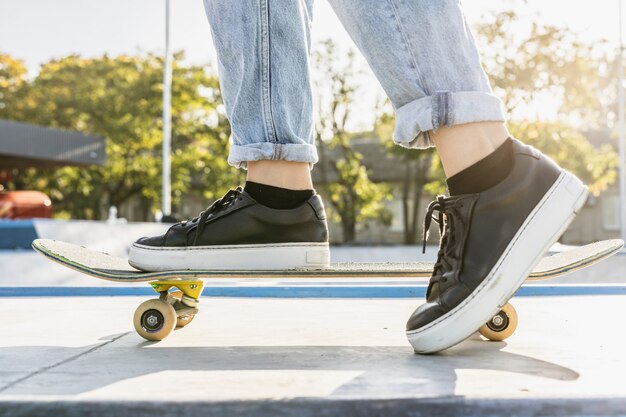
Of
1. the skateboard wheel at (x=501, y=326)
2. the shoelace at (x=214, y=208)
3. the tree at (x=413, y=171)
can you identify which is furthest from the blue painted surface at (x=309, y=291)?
the tree at (x=413, y=171)

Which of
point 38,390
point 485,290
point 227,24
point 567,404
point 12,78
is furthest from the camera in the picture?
point 12,78

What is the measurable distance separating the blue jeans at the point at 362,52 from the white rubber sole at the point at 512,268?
223 mm

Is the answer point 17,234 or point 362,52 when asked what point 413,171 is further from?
point 362,52


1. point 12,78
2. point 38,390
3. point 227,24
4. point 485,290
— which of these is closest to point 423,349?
point 485,290

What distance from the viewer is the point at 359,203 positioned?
2531cm

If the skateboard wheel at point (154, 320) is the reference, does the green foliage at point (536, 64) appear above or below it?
above

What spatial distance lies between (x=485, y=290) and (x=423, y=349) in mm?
189

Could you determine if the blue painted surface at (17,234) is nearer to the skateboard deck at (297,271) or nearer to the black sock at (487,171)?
the skateboard deck at (297,271)

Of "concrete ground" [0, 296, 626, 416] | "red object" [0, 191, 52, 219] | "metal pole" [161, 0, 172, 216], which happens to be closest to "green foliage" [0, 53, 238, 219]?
"metal pole" [161, 0, 172, 216]

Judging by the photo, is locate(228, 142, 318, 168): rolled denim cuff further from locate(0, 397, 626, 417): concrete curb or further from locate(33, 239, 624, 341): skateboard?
locate(0, 397, 626, 417): concrete curb

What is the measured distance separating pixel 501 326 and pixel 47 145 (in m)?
25.4

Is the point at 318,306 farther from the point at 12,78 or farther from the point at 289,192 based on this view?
the point at 12,78

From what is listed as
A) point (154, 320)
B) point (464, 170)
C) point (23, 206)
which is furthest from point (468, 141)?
point (23, 206)

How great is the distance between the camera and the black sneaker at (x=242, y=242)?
1707 mm
